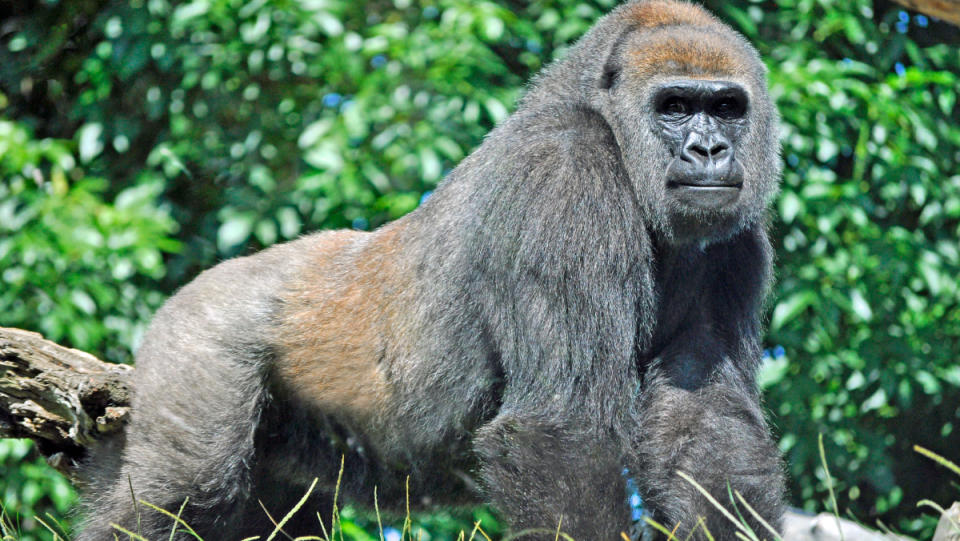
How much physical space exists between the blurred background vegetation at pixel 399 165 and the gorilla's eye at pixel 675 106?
5.26 ft

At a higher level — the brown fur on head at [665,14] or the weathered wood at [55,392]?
the brown fur on head at [665,14]

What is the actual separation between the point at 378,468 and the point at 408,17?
2.78 metres

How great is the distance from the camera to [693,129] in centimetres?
356

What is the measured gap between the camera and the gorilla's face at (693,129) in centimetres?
348

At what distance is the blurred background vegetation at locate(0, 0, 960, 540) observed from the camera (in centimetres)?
538

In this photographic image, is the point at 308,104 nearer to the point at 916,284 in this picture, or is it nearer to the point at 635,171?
the point at 635,171

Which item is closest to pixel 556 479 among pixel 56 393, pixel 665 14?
pixel 665 14

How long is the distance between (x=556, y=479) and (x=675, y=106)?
4.33ft

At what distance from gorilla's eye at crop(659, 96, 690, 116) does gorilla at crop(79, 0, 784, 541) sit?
0.06 feet

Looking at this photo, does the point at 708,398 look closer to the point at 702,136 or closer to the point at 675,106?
the point at 702,136

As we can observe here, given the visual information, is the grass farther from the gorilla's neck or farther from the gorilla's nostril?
the gorilla's nostril

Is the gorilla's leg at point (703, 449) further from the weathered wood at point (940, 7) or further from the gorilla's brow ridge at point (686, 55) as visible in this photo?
the weathered wood at point (940, 7)

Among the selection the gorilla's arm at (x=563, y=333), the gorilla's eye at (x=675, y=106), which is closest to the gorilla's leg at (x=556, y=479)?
the gorilla's arm at (x=563, y=333)

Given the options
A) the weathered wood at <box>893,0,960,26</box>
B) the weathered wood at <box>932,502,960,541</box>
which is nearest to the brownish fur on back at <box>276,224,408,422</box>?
the weathered wood at <box>932,502,960,541</box>
